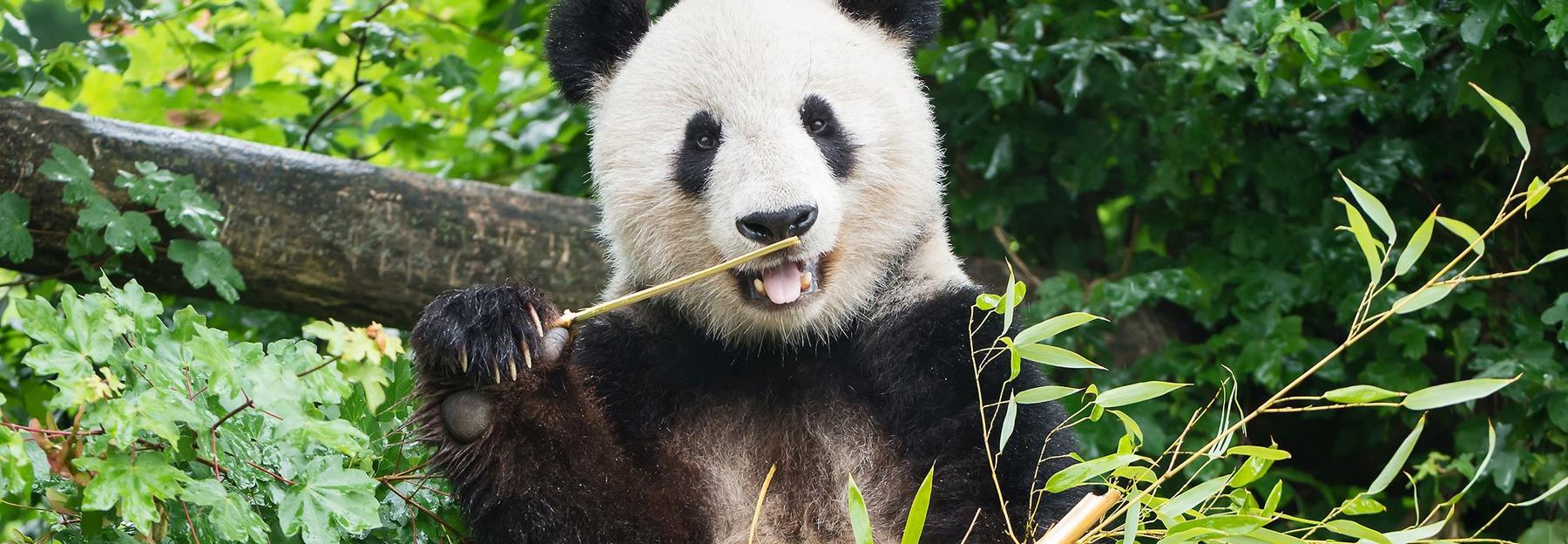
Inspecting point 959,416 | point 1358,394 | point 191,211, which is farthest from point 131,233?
point 1358,394

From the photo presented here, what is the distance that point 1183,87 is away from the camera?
454 centimetres

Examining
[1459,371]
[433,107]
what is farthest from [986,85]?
[433,107]

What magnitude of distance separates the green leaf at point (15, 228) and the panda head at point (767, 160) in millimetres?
1699

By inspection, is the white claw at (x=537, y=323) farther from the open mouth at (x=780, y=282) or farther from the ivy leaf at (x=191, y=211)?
the ivy leaf at (x=191, y=211)

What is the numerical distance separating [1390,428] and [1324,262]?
2.20ft

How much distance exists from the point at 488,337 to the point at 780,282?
1.98 ft

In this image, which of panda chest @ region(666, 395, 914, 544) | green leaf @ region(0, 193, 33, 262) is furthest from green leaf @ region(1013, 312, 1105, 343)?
green leaf @ region(0, 193, 33, 262)

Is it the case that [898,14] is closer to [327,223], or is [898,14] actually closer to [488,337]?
[488,337]

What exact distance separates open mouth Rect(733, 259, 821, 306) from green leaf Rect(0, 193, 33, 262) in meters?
2.11

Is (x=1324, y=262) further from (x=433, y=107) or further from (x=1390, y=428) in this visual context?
(x=433, y=107)

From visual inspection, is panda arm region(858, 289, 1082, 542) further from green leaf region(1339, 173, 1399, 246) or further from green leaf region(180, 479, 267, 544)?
green leaf region(180, 479, 267, 544)

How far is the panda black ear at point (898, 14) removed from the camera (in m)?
3.23

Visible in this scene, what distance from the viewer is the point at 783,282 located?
2.76 metres

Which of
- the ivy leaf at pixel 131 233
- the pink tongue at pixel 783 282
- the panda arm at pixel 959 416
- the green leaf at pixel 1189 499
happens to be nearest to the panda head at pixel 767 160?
the pink tongue at pixel 783 282
